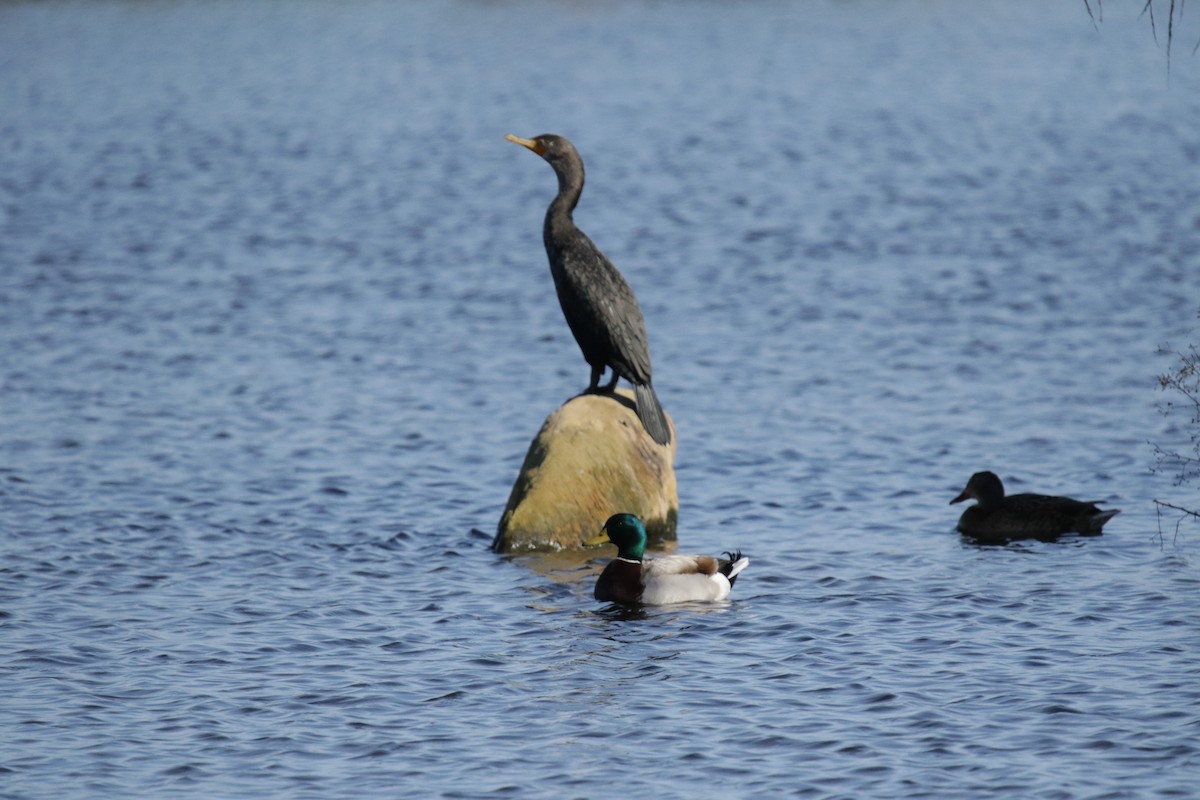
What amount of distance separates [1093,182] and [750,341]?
462 inches

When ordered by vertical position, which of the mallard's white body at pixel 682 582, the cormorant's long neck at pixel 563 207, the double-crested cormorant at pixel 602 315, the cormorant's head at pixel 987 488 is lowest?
the mallard's white body at pixel 682 582

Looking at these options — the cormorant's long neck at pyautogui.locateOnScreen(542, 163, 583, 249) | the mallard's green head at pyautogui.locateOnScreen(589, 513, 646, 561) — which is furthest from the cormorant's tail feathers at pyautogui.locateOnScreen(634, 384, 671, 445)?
the mallard's green head at pyautogui.locateOnScreen(589, 513, 646, 561)

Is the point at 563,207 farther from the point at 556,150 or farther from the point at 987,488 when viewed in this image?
the point at 987,488

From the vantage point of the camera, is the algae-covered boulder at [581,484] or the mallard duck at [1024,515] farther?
the algae-covered boulder at [581,484]

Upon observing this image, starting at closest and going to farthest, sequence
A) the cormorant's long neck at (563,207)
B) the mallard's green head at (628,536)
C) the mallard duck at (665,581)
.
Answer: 1. the mallard duck at (665,581)
2. the mallard's green head at (628,536)
3. the cormorant's long neck at (563,207)

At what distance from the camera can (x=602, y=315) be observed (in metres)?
13.0

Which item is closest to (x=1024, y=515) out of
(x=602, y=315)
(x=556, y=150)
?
(x=602, y=315)

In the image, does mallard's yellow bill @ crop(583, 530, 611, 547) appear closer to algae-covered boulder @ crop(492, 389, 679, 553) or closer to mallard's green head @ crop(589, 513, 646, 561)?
mallard's green head @ crop(589, 513, 646, 561)

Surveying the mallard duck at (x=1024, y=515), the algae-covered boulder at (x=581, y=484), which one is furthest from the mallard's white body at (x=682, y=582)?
the mallard duck at (x=1024, y=515)

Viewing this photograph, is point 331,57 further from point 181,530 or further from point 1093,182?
point 181,530

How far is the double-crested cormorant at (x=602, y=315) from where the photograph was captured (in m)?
13.0

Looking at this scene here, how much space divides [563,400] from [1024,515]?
21.7 ft

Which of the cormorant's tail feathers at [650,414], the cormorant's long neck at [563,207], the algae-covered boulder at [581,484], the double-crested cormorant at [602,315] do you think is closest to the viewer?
the algae-covered boulder at [581,484]

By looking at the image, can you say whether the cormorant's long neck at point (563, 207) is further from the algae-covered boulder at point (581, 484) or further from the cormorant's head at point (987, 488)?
the cormorant's head at point (987, 488)
